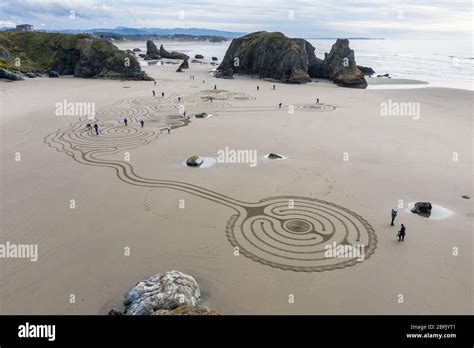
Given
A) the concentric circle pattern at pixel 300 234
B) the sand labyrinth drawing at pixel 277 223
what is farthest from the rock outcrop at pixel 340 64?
the concentric circle pattern at pixel 300 234

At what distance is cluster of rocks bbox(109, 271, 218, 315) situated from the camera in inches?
471

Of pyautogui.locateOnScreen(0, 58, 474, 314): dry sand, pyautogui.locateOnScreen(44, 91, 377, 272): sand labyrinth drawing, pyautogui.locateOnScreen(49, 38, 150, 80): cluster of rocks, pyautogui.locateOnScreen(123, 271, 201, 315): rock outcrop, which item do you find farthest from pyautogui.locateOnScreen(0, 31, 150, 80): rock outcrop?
pyautogui.locateOnScreen(123, 271, 201, 315): rock outcrop

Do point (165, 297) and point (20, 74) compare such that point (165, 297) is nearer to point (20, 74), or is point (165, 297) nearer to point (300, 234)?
point (300, 234)

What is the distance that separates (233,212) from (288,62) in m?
72.2

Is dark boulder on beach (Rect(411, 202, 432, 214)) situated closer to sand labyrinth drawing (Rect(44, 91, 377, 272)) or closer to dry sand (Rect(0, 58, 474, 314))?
dry sand (Rect(0, 58, 474, 314))

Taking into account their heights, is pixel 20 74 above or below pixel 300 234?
above

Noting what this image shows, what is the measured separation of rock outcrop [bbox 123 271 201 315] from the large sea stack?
74.7 m

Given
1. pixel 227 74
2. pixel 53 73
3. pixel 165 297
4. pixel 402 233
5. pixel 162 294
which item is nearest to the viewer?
pixel 165 297

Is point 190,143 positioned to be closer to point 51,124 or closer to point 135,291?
point 51,124

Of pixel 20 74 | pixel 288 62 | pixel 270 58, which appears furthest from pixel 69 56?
pixel 288 62

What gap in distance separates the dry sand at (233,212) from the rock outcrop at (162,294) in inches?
37.5

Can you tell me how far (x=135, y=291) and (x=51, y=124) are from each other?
112 ft

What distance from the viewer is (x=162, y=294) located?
13.1 m

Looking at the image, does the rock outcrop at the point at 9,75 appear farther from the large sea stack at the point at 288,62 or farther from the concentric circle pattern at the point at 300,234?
the concentric circle pattern at the point at 300,234
